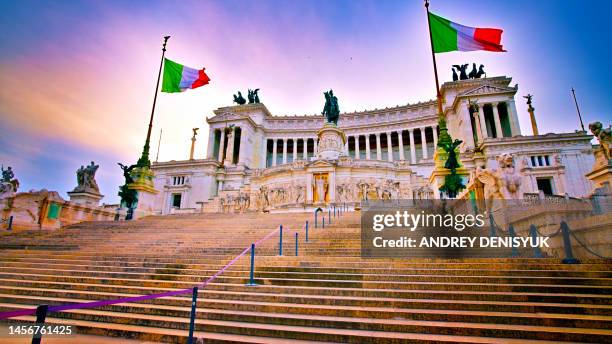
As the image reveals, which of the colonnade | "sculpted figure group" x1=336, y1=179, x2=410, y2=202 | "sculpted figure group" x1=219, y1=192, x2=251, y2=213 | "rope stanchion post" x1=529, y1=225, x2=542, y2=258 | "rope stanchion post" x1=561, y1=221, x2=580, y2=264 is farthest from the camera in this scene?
the colonnade

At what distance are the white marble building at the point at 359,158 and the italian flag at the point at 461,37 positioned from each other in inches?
249

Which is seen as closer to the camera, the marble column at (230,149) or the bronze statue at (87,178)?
the bronze statue at (87,178)

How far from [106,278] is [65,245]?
5680 millimetres

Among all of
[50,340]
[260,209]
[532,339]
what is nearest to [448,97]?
[260,209]

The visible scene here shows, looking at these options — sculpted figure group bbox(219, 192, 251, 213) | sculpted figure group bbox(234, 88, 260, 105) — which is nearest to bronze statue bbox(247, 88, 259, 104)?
sculpted figure group bbox(234, 88, 260, 105)

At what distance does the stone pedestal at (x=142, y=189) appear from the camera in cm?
1856

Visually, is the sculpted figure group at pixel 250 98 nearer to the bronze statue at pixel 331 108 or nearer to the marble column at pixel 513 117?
the bronze statue at pixel 331 108

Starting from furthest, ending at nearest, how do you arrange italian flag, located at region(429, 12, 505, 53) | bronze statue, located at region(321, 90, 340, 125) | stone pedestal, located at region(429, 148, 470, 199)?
bronze statue, located at region(321, 90, 340, 125) < italian flag, located at region(429, 12, 505, 53) < stone pedestal, located at region(429, 148, 470, 199)

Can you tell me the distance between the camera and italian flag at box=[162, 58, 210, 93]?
67.5 ft

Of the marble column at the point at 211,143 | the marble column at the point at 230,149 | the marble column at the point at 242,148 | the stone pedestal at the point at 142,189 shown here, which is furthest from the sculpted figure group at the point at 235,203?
the marble column at the point at 211,143

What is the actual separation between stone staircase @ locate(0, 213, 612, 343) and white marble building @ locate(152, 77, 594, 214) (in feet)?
23.0

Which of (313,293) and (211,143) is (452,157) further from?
(211,143)

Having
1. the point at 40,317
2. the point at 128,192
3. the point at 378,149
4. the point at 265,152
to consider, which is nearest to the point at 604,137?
the point at 40,317

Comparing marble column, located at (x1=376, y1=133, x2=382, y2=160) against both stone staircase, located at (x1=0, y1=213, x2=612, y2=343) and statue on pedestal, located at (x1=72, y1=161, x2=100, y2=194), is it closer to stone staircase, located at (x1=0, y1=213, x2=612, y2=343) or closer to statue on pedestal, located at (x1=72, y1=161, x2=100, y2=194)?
statue on pedestal, located at (x1=72, y1=161, x2=100, y2=194)
